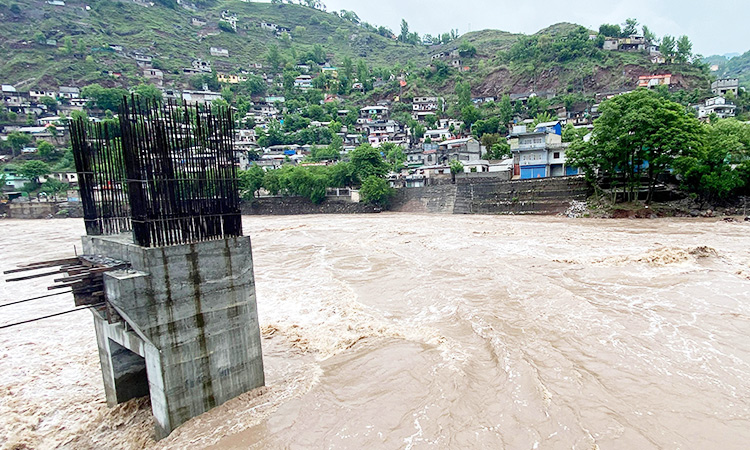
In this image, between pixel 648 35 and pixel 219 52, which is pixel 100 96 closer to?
pixel 219 52

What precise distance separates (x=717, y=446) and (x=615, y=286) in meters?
7.29

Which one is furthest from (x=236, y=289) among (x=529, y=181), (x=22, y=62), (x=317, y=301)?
(x=22, y=62)

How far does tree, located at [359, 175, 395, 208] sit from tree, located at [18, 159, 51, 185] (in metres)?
42.7

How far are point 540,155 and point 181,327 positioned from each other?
3593 centimetres

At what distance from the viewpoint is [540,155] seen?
35.2m

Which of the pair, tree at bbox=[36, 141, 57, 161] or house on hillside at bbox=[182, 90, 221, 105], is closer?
tree at bbox=[36, 141, 57, 161]

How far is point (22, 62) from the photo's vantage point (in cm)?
7969

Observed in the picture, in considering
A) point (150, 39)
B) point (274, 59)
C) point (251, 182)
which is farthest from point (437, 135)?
point (150, 39)

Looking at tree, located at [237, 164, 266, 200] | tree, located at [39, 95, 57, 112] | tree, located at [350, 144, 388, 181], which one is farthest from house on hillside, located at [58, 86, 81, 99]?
tree, located at [350, 144, 388, 181]

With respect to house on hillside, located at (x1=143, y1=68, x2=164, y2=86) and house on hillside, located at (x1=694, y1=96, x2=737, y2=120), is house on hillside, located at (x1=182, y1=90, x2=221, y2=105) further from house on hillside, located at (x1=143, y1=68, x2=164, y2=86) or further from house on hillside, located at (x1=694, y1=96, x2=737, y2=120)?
house on hillside, located at (x1=694, y1=96, x2=737, y2=120)

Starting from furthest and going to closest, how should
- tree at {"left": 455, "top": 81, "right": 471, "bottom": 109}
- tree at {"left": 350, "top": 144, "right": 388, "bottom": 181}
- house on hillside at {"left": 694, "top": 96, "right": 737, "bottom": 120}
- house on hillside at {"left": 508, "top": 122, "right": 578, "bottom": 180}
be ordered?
1. tree at {"left": 455, "top": 81, "right": 471, "bottom": 109}
2. house on hillside at {"left": 694, "top": 96, "right": 737, "bottom": 120}
3. tree at {"left": 350, "top": 144, "right": 388, "bottom": 181}
4. house on hillside at {"left": 508, "top": 122, "right": 578, "bottom": 180}

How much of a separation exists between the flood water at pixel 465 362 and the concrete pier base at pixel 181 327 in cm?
35

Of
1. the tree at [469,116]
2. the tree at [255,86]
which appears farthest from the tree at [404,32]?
the tree at [469,116]

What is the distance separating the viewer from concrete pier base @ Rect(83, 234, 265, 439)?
5.10 m
